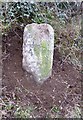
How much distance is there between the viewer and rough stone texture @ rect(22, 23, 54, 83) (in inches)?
113

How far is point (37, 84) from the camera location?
289 cm

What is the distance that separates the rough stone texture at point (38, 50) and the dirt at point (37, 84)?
0.08 m

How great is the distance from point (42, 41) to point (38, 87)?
0.39m

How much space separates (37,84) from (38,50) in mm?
287

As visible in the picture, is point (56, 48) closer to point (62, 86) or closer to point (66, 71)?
point (66, 71)

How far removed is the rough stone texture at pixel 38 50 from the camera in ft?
9.40

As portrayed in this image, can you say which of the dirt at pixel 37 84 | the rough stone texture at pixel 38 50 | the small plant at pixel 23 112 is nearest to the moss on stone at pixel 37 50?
the rough stone texture at pixel 38 50

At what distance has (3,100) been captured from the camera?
8.94 ft

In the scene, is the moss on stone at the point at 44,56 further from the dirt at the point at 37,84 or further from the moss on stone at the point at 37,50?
the dirt at the point at 37,84

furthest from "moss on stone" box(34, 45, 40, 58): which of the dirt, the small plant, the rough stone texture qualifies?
the small plant

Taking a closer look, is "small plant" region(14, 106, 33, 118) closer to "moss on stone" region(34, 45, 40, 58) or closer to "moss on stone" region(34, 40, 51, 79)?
"moss on stone" region(34, 40, 51, 79)

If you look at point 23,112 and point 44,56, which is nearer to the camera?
point 23,112

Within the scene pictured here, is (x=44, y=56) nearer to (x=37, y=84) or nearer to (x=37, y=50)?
(x=37, y=50)

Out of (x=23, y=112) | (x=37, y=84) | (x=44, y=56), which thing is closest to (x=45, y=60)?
(x=44, y=56)
